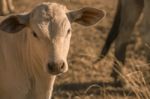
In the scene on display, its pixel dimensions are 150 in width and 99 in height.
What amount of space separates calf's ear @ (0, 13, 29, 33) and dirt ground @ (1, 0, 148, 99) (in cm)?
150

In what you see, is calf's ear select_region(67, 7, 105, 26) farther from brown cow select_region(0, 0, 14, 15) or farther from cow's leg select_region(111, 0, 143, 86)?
brown cow select_region(0, 0, 14, 15)

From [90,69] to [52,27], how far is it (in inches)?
119

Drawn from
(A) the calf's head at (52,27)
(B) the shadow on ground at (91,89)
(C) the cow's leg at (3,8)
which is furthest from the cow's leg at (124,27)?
(C) the cow's leg at (3,8)

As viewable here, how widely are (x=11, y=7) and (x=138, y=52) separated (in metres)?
2.30

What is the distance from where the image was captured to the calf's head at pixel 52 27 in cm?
427

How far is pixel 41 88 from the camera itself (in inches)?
193

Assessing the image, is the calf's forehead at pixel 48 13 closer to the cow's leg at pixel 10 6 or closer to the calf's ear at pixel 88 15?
the calf's ear at pixel 88 15

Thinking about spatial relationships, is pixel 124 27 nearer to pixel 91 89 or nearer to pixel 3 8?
pixel 91 89

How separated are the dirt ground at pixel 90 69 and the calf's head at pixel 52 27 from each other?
51.6 inches

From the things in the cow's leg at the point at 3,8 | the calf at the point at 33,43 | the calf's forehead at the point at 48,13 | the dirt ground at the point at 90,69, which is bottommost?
the cow's leg at the point at 3,8

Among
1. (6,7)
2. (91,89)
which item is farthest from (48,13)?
(6,7)

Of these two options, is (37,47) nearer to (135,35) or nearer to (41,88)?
(41,88)

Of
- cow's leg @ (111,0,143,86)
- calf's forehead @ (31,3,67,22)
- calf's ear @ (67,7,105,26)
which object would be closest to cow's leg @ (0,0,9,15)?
cow's leg @ (111,0,143,86)

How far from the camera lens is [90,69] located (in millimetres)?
7391
